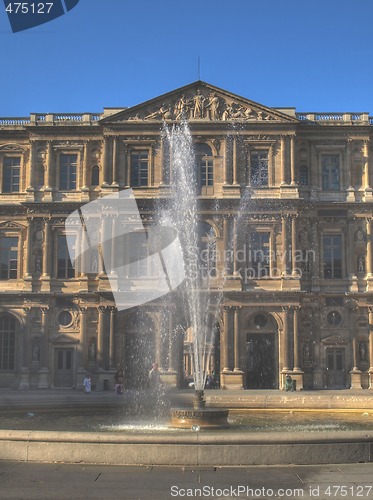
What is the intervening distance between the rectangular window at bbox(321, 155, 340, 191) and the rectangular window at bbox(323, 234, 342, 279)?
3.19 metres

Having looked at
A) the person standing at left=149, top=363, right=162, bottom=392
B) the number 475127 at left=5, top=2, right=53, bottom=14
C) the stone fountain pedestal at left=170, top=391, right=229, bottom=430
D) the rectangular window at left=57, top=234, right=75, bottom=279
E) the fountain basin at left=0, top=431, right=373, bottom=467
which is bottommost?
the person standing at left=149, top=363, right=162, bottom=392

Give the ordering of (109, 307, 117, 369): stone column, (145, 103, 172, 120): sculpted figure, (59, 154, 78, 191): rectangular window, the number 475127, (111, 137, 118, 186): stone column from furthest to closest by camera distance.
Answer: (59, 154, 78, 191): rectangular window
(145, 103, 172, 120): sculpted figure
(111, 137, 118, 186): stone column
(109, 307, 117, 369): stone column
the number 475127

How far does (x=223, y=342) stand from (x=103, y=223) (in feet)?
33.3

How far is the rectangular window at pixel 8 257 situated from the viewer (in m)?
43.3

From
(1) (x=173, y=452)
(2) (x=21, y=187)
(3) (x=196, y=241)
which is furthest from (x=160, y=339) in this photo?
(1) (x=173, y=452)

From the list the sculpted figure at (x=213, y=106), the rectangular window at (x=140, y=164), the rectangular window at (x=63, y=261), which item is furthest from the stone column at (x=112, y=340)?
the sculpted figure at (x=213, y=106)

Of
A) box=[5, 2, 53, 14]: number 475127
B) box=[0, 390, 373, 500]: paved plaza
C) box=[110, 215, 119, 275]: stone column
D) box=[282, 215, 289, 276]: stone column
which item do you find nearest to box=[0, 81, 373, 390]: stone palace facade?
box=[282, 215, 289, 276]: stone column

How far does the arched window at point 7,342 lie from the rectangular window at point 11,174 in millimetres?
8161

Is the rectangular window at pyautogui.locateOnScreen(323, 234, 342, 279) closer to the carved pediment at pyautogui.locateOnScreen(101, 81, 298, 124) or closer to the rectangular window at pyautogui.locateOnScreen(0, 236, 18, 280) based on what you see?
the carved pediment at pyautogui.locateOnScreen(101, 81, 298, 124)

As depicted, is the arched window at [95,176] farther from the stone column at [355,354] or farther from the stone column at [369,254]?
the stone column at [355,354]

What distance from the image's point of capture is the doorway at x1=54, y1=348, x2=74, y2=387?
137ft

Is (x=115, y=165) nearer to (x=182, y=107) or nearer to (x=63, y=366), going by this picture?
(x=182, y=107)

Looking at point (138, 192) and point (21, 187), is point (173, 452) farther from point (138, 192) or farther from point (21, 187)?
point (21, 187)

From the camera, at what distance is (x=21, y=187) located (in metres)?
44.2
